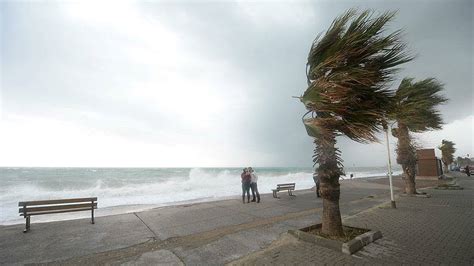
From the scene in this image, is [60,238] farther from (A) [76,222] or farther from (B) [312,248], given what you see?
(B) [312,248]

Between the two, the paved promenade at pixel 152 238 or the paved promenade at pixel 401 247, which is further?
the paved promenade at pixel 152 238

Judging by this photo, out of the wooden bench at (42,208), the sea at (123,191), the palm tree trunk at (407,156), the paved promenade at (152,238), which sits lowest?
the sea at (123,191)

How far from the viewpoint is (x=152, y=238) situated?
20.6 ft

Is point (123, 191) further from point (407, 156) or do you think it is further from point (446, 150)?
point (446, 150)

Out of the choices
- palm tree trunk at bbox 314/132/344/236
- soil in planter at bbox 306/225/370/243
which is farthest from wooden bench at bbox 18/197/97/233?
palm tree trunk at bbox 314/132/344/236

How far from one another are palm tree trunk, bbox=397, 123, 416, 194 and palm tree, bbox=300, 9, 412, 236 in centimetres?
1026

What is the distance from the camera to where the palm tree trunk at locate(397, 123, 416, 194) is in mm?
13102

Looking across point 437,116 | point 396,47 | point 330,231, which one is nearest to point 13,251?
point 330,231

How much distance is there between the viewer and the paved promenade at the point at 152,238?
4.93 metres

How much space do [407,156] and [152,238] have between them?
1378cm

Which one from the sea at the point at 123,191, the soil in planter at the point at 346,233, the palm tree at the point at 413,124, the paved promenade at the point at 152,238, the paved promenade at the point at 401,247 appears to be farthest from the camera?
the sea at the point at 123,191

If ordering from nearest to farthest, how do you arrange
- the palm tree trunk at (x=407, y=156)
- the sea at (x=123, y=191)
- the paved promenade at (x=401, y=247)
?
the paved promenade at (x=401, y=247), the palm tree trunk at (x=407, y=156), the sea at (x=123, y=191)

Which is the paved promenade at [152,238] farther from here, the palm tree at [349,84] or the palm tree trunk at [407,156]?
the palm tree trunk at [407,156]

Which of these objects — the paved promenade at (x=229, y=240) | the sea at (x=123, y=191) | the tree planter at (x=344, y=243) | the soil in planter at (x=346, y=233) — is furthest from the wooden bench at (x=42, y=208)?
the soil in planter at (x=346, y=233)
